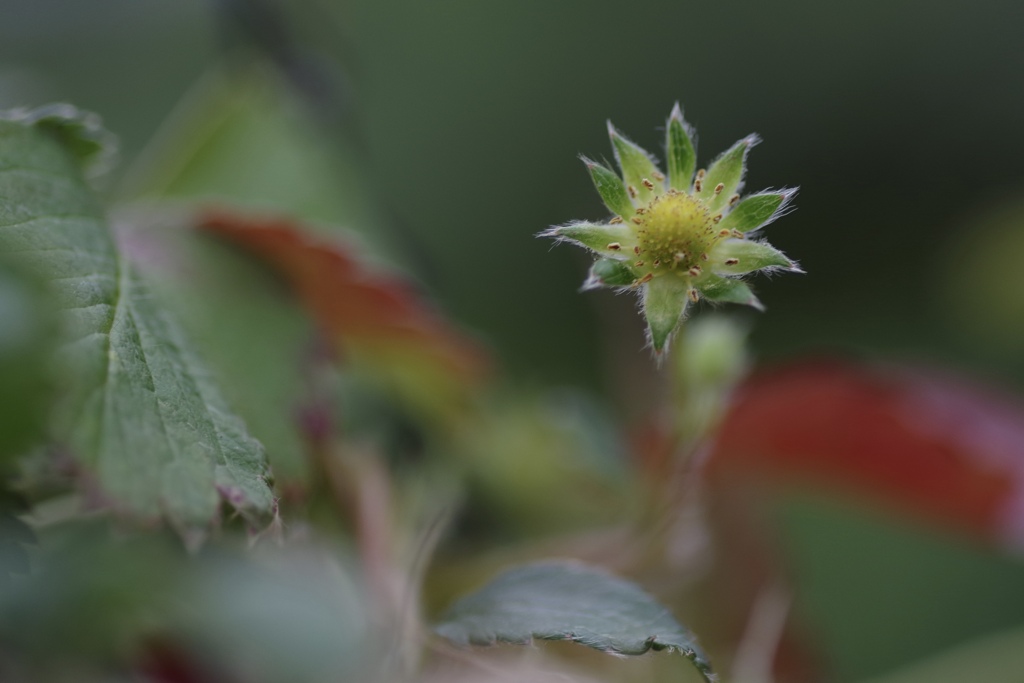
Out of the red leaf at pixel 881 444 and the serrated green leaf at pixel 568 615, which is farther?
the red leaf at pixel 881 444

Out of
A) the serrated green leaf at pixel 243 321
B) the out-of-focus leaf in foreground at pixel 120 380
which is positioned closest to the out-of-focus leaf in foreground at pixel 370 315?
the serrated green leaf at pixel 243 321

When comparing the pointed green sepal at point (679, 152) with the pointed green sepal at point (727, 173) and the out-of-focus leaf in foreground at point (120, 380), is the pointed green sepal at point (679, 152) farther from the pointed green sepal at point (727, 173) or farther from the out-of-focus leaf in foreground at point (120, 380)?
the out-of-focus leaf in foreground at point (120, 380)

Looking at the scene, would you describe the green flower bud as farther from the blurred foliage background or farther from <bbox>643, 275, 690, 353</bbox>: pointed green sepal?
the blurred foliage background

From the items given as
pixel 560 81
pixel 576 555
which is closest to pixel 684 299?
pixel 576 555

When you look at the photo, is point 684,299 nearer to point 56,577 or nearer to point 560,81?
point 56,577

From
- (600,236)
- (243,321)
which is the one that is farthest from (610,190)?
(243,321)

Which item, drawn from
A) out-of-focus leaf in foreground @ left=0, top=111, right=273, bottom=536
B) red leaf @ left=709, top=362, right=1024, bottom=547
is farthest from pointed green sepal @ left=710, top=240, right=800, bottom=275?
red leaf @ left=709, top=362, right=1024, bottom=547
